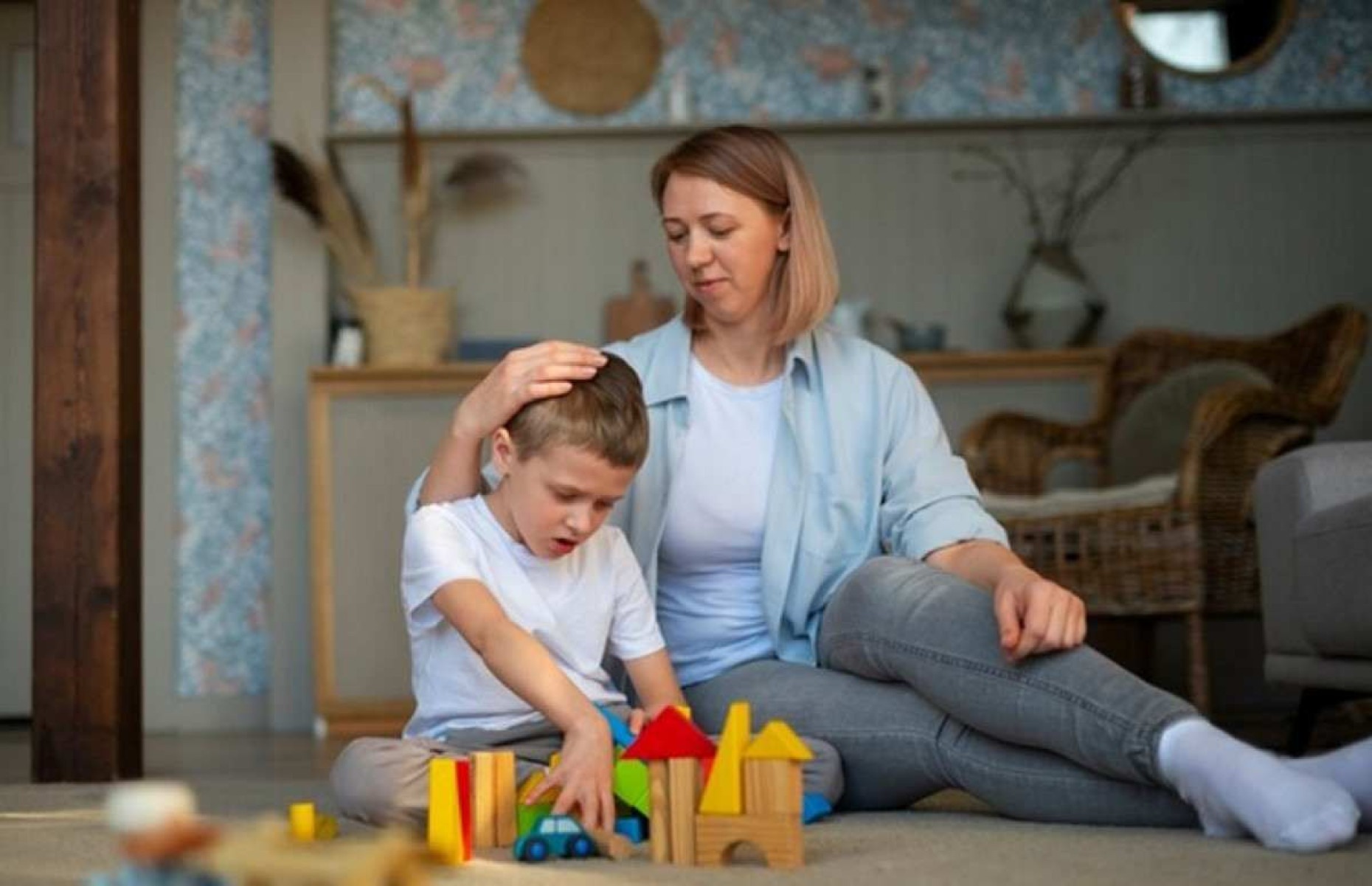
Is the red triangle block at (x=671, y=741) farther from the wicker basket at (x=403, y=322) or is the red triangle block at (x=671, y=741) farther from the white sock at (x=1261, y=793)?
the wicker basket at (x=403, y=322)

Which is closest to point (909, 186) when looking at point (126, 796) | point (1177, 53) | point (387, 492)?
point (1177, 53)

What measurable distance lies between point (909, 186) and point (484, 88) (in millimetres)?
1157

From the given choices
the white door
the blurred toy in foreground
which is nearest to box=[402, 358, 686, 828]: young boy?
the blurred toy in foreground

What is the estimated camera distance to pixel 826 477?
2.52 m

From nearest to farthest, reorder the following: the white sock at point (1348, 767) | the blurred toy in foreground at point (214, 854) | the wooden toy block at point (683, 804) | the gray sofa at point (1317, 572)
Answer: the blurred toy in foreground at point (214, 854)
the wooden toy block at point (683, 804)
the white sock at point (1348, 767)
the gray sofa at point (1317, 572)

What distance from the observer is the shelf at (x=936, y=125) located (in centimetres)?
514

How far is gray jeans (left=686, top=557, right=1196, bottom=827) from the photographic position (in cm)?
201

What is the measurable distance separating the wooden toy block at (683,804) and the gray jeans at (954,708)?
1.33 ft

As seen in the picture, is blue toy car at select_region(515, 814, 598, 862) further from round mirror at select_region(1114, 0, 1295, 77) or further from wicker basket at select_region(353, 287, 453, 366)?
round mirror at select_region(1114, 0, 1295, 77)

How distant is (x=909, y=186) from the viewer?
17.2 feet

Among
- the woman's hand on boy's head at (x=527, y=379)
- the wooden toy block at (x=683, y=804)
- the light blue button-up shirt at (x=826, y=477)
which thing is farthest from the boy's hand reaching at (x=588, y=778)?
the light blue button-up shirt at (x=826, y=477)

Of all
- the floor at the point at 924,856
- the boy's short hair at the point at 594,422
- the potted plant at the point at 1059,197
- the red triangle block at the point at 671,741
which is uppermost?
the potted plant at the point at 1059,197

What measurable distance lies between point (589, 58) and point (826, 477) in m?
2.96

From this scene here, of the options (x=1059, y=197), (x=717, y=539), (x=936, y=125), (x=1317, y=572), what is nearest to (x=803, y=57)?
(x=936, y=125)
